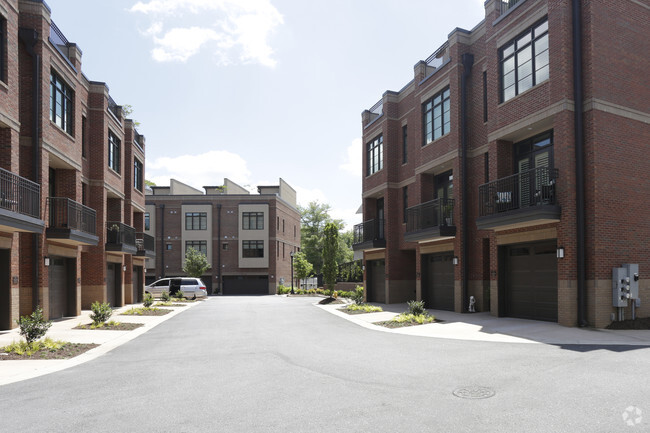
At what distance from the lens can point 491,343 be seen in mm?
11977

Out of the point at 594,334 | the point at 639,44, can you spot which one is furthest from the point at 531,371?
the point at 639,44

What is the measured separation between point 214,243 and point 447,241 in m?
37.4

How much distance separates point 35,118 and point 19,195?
3.31 meters

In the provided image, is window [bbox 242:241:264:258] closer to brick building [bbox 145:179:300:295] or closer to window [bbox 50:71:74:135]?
brick building [bbox 145:179:300:295]

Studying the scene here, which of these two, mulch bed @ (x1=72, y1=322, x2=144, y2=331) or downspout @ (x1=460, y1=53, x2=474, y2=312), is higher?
downspout @ (x1=460, y1=53, x2=474, y2=312)

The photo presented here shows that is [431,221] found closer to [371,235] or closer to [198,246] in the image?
[371,235]

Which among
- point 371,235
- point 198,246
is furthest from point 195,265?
point 371,235

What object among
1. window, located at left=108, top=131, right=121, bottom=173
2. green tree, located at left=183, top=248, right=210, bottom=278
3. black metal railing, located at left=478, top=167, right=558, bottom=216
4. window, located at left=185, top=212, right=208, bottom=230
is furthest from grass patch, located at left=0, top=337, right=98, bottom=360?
window, located at left=185, top=212, right=208, bottom=230

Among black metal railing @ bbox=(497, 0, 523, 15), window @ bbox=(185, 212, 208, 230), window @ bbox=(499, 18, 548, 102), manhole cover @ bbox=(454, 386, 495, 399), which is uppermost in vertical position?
black metal railing @ bbox=(497, 0, 523, 15)

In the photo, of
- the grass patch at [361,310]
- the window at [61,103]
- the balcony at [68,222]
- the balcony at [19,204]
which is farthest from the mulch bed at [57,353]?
the grass patch at [361,310]

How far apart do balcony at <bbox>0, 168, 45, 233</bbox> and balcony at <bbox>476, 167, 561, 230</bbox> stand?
15.1 meters

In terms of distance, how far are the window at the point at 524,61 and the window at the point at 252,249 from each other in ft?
131

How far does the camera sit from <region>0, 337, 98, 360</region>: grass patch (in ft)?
35.5

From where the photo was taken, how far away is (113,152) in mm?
27969
